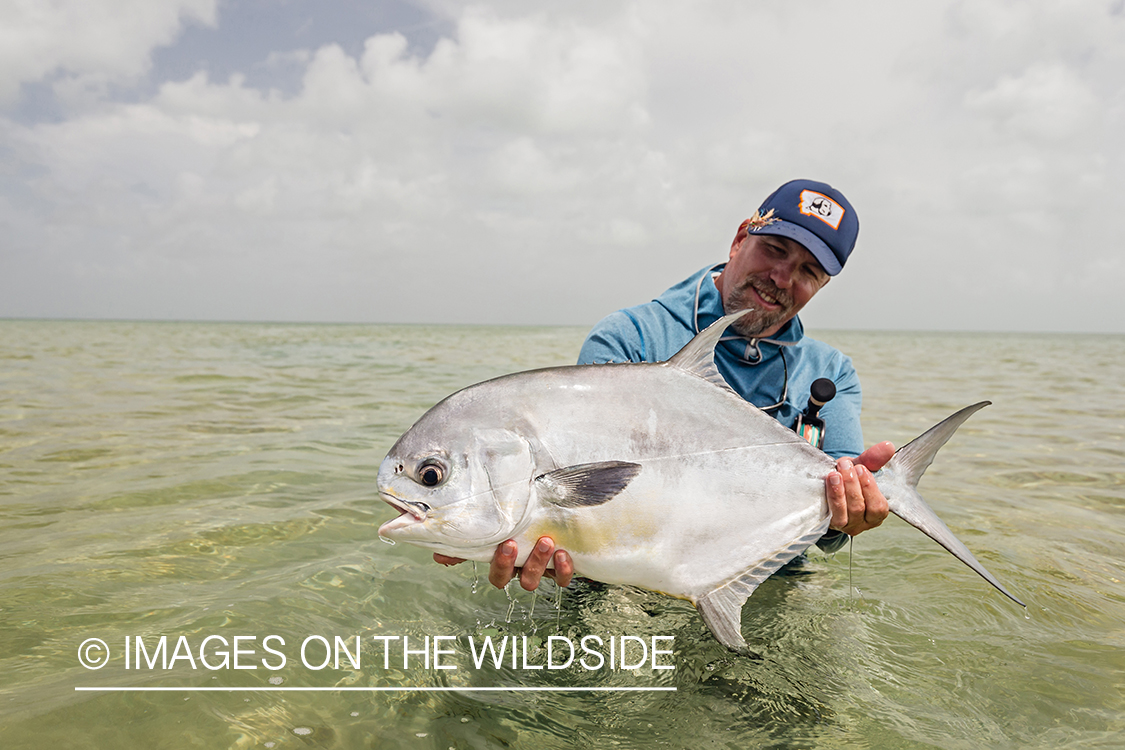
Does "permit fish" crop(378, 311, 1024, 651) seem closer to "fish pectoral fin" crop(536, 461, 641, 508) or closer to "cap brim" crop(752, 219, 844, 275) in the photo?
"fish pectoral fin" crop(536, 461, 641, 508)

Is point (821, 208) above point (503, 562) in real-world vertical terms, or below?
above

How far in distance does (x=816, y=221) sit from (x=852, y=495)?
4.72 feet

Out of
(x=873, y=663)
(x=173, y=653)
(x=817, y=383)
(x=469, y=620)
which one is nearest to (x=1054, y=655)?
(x=873, y=663)

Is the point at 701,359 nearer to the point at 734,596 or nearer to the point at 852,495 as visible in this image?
the point at 852,495

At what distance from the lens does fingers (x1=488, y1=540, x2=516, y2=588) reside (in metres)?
2.10

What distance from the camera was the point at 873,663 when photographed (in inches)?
111

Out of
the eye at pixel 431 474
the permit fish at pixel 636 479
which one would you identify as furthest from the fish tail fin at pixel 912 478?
the eye at pixel 431 474

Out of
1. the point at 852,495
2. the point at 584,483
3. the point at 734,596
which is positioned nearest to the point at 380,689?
the point at 584,483

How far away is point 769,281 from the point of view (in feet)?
10.6

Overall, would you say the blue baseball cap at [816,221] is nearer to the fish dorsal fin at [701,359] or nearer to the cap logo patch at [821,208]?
the cap logo patch at [821,208]

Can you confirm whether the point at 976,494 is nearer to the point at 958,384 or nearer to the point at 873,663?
the point at 873,663

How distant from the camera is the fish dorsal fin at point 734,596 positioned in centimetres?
211

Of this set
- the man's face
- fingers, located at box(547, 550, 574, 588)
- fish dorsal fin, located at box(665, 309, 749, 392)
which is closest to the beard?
the man's face

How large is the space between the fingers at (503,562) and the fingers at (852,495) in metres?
1.10
